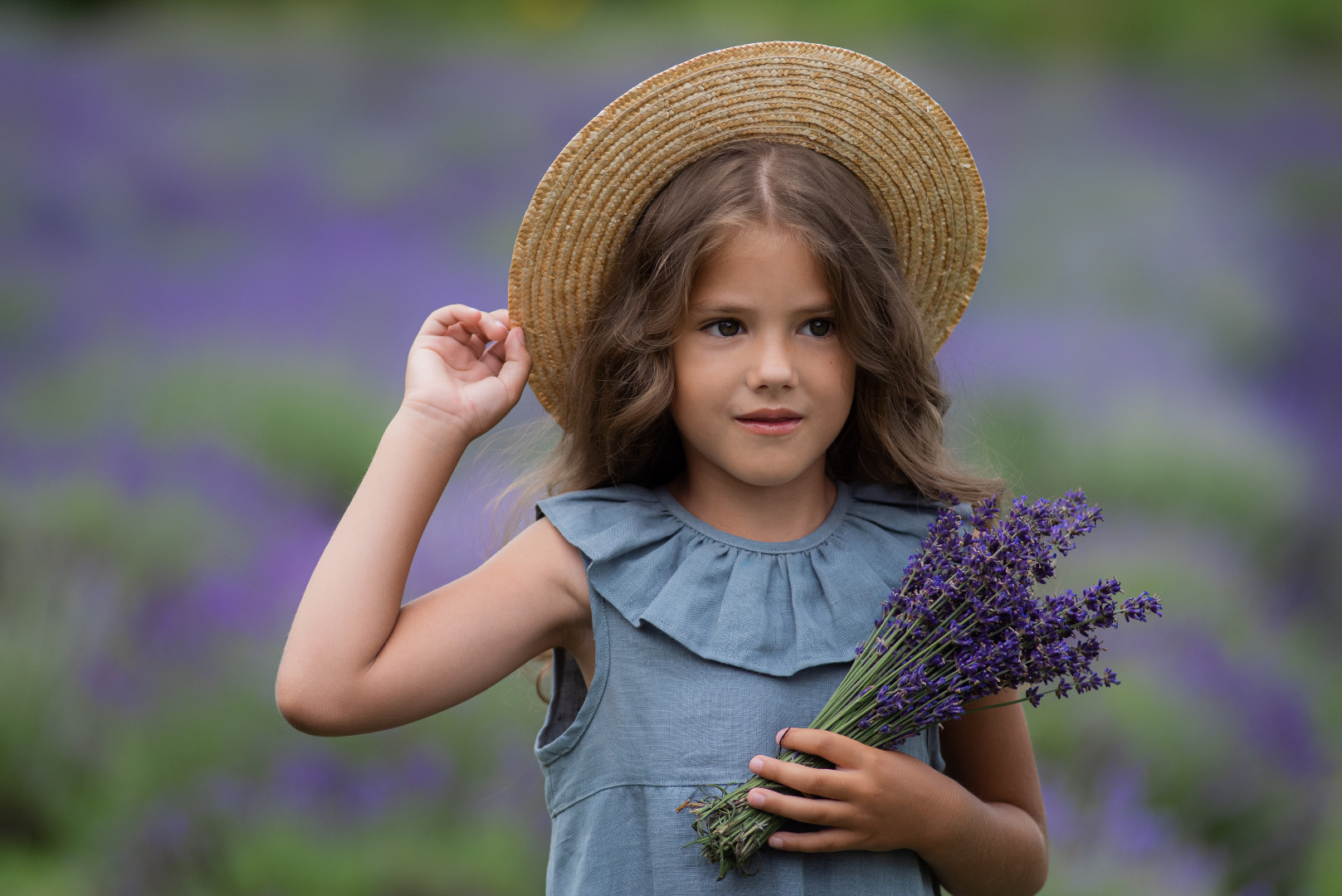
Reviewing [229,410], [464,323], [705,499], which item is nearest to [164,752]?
[229,410]

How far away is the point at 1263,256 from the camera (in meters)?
4.32

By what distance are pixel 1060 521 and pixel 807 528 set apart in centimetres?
39

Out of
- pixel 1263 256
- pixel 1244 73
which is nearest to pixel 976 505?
pixel 1263 256

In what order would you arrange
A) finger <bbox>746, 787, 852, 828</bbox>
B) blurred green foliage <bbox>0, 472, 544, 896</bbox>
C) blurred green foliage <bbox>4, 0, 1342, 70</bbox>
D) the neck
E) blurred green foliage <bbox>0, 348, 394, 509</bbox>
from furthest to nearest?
blurred green foliage <bbox>4, 0, 1342, 70</bbox> < blurred green foliage <bbox>0, 348, 394, 509</bbox> < blurred green foliage <bbox>0, 472, 544, 896</bbox> < the neck < finger <bbox>746, 787, 852, 828</bbox>

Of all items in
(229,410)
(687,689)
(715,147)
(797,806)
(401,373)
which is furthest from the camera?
(401,373)

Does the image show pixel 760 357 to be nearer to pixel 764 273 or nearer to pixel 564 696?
pixel 764 273

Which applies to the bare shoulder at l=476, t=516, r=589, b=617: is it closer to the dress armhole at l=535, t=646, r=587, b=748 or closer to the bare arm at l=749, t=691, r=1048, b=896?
the dress armhole at l=535, t=646, r=587, b=748

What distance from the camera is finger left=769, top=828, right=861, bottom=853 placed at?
152cm

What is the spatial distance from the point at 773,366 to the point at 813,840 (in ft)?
2.06

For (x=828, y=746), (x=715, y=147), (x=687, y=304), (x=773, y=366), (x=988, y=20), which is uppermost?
(x=988, y=20)

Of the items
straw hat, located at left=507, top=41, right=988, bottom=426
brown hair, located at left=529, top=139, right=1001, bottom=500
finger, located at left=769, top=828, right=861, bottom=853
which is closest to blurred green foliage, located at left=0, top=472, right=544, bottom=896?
brown hair, located at left=529, top=139, right=1001, bottom=500

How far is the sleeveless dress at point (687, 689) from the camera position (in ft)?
5.17

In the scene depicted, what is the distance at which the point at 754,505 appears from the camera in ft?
5.85

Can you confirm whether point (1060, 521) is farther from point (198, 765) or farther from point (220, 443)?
point (220, 443)
